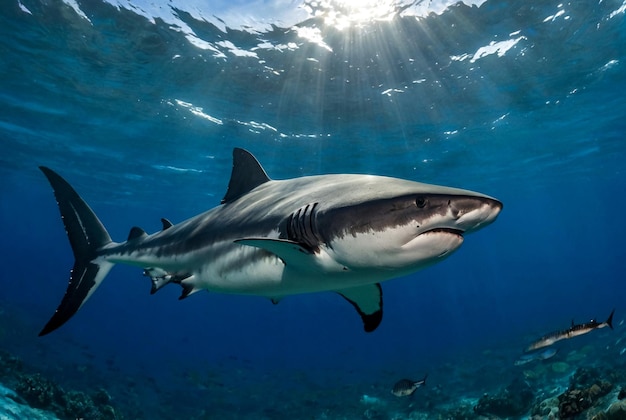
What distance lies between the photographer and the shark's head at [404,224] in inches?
98.1

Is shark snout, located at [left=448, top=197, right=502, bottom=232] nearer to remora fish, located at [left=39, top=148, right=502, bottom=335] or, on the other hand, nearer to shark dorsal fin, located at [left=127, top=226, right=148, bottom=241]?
remora fish, located at [left=39, top=148, right=502, bottom=335]

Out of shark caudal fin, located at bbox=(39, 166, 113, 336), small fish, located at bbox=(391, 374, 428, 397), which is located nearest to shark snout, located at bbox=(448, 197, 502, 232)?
shark caudal fin, located at bbox=(39, 166, 113, 336)

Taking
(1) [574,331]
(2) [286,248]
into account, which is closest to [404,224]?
(2) [286,248]

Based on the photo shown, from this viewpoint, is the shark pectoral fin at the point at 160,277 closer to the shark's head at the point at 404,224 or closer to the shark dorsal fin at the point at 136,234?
the shark dorsal fin at the point at 136,234

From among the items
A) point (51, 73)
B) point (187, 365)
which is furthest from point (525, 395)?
point (187, 365)

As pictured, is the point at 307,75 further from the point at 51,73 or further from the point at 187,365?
the point at 187,365

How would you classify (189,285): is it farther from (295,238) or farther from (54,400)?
(54,400)

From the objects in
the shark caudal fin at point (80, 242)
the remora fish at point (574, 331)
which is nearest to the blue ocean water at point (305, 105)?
the remora fish at point (574, 331)

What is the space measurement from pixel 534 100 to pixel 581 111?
13.9 ft

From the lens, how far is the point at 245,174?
5.46m

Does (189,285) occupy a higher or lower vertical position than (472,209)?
lower

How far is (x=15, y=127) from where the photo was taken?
2262cm

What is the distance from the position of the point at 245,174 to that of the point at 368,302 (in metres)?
2.33

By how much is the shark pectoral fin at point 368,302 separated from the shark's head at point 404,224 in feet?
4.52
